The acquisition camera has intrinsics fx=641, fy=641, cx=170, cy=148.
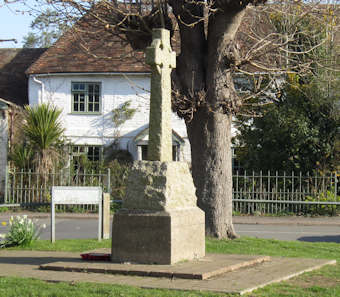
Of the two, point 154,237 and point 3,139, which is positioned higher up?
point 3,139

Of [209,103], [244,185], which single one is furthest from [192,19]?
[244,185]

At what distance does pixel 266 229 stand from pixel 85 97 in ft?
43.4

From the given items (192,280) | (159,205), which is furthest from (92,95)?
(192,280)

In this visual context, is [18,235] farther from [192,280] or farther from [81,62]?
[81,62]

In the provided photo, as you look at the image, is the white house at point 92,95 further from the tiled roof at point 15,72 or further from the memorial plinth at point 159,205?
the memorial plinth at point 159,205

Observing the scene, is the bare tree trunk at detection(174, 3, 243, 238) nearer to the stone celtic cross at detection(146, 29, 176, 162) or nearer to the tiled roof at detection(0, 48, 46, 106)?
the stone celtic cross at detection(146, 29, 176, 162)

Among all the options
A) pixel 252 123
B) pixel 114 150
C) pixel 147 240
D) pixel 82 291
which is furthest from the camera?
pixel 114 150

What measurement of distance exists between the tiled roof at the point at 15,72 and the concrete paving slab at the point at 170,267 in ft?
70.3

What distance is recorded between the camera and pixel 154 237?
8883 millimetres

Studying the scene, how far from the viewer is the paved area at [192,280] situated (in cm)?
757

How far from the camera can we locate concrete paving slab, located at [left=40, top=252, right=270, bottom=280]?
8156mm

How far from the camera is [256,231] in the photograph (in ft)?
58.4

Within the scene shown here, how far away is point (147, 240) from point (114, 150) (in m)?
19.5

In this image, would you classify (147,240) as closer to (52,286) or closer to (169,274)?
(169,274)
